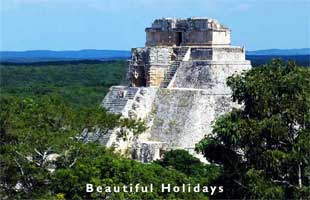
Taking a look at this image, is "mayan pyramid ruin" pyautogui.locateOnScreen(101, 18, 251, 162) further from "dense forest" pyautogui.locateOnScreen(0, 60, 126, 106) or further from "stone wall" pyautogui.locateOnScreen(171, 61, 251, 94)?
"dense forest" pyautogui.locateOnScreen(0, 60, 126, 106)

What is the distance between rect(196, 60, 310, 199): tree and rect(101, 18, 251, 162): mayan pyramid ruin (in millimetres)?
6727

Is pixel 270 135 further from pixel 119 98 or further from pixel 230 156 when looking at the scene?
pixel 119 98

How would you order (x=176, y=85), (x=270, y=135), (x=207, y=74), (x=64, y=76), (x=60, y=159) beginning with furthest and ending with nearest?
1. (x=64, y=76)
2. (x=176, y=85)
3. (x=207, y=74)
4. (x=60, y=159)
5. (x=270, y=135)

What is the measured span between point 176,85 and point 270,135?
945cm

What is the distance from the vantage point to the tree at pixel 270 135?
1659cm

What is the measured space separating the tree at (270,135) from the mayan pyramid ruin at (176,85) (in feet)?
22.1

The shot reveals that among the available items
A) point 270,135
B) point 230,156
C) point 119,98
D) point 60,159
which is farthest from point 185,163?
point 270,135

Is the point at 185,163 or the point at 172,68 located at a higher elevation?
the point at 172,68

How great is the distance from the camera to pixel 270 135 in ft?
55.3

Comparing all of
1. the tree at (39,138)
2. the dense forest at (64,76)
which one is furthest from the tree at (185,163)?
the dense forest at (64,76)

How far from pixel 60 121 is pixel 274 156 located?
641 centimetres

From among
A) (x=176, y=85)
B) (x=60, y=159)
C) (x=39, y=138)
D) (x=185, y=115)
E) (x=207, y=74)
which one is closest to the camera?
(x=60, y=159)

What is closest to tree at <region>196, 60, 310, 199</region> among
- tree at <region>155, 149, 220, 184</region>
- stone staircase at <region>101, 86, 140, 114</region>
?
tree at <region>155, 149, 220, 184</region>

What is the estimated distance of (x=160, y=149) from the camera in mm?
24547
